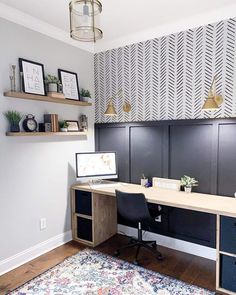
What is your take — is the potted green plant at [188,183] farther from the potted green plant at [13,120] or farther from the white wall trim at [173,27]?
the potted green plant at [13,120]

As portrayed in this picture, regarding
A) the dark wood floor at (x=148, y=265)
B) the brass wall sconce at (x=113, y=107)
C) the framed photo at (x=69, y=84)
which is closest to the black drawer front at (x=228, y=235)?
the dark wood floor at (x=148, y=265)

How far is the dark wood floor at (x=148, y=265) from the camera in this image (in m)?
2.26

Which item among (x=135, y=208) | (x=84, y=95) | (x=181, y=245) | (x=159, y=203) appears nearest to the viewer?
(x=159, y=203)

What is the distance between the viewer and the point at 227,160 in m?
2.49

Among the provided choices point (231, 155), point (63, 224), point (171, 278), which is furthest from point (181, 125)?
point (63, 224)

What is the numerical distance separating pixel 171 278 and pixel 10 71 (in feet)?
8.38

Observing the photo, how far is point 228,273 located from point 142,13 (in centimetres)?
259

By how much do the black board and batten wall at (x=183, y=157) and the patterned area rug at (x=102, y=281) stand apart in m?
0.66

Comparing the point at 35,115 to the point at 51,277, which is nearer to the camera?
the point at 51,277

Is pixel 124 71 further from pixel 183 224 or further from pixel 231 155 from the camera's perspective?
pixel 183 224

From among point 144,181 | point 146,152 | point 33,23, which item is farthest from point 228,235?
point 33,23

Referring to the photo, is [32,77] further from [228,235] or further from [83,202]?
[228,235]

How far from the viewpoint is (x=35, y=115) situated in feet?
8.89

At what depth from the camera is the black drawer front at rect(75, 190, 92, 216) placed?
9.68ft
